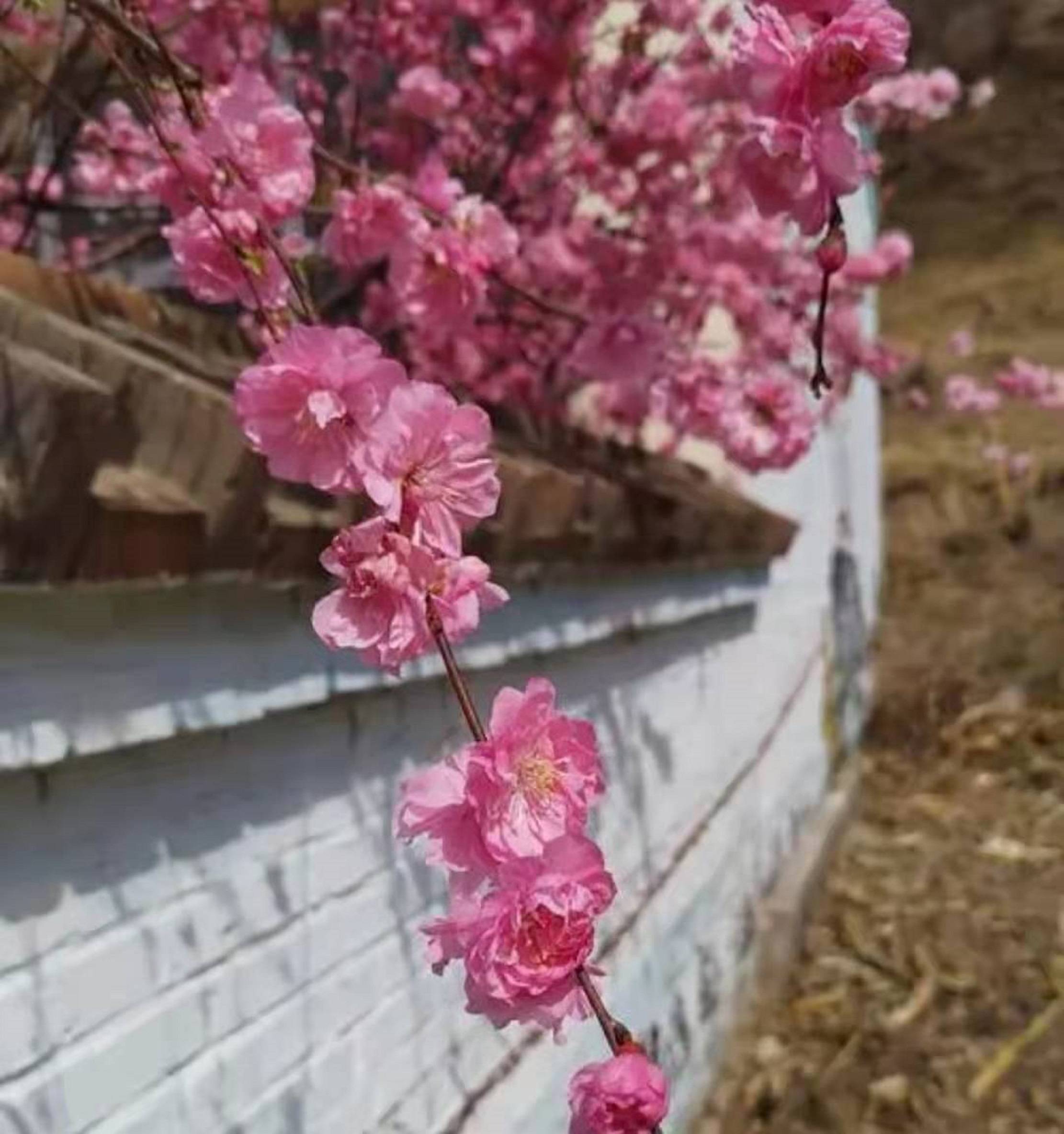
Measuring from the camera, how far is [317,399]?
1785mm

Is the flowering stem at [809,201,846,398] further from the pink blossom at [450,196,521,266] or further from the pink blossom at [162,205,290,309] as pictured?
the pink blossom at [450,196,521,266]

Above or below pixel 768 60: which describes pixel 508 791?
below

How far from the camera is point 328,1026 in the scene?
2.81 meters

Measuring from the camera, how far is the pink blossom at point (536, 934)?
1763mm

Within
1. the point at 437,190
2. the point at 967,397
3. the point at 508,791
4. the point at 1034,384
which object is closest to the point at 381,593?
the point at 508,791

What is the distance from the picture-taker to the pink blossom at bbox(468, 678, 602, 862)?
1.77m

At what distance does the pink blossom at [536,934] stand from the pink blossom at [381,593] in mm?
213

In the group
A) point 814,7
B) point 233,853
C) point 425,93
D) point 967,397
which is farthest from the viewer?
point 967,397

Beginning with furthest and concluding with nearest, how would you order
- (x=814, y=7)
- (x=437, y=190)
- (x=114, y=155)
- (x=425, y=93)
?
(x=425, y=93) < (x=114, y=155) < (x=437, y=190) < (x=814, y=7)

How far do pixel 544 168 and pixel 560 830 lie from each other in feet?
12.5

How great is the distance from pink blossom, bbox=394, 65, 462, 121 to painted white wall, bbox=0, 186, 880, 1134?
119 centimetres

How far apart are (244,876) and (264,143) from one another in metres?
0.88

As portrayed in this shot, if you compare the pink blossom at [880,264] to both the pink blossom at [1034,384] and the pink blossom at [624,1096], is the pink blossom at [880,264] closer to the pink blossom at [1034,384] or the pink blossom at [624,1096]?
the pink blossom at [1034,384]

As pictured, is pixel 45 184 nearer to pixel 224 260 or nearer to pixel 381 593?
pixel 224 260
